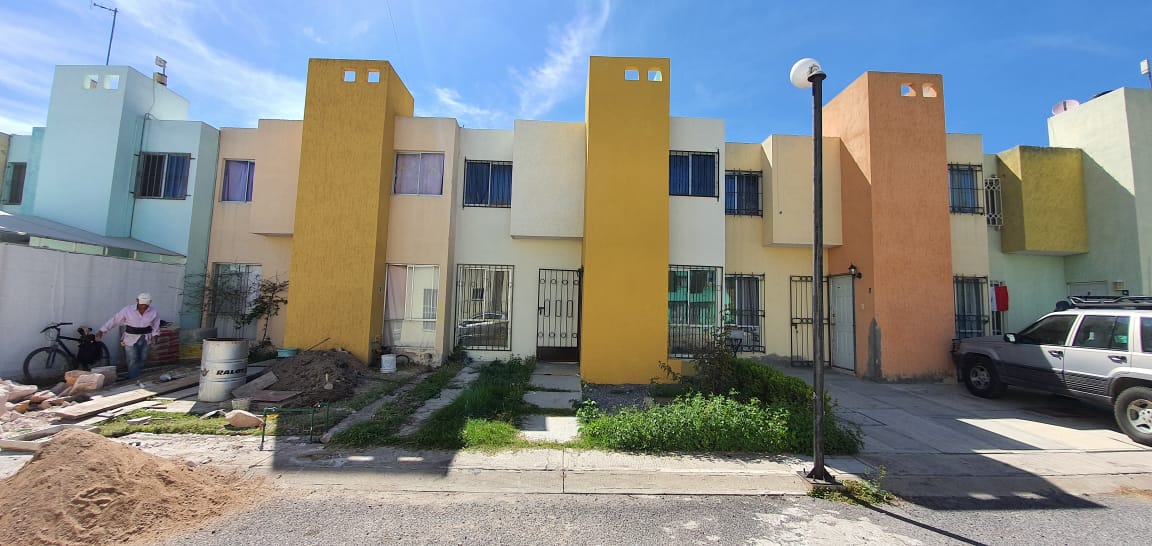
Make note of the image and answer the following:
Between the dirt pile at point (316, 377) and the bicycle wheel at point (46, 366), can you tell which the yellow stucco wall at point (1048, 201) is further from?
the bicycle wheel at point (46, 366)

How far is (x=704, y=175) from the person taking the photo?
1048 cm

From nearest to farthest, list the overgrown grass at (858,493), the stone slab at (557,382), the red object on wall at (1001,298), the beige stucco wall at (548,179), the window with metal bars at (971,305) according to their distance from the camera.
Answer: the overgrown grass at (858,493)
the stone slab at (557,382)
the beige stucco wall at (548,179)
the red object on wall at (1001,298)
the window with metal bars at (971,305)

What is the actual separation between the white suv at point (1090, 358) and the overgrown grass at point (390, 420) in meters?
9.72

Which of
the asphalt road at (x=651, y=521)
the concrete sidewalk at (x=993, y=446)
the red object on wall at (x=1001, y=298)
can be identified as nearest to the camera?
the asphalt road at (x=651, y=521)

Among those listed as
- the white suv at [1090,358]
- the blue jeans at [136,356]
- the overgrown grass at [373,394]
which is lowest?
the overgrown grass at [373,394]

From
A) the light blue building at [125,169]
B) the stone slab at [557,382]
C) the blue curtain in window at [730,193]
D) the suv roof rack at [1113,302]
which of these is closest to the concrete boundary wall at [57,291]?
the light blue building at [125,169]

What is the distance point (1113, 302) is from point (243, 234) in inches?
682

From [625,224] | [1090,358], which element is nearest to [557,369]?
[625,224]

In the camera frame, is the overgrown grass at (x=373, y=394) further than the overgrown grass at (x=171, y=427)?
Yes

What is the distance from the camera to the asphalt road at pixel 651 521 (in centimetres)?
348

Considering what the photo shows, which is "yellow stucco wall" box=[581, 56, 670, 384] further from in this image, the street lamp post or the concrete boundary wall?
the concrete boundary wall

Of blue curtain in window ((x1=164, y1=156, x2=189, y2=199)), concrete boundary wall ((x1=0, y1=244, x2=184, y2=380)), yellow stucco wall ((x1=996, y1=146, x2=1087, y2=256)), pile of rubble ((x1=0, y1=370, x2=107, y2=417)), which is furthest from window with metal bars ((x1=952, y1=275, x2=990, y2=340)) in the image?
blue curtain in window ((x1=164, y1=156, x2=189, y2=199))

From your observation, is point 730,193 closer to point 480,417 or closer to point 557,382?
point 557,382

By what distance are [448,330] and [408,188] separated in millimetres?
3561
